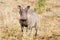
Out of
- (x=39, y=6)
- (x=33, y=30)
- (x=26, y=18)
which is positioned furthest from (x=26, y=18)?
(x=39, y=6)

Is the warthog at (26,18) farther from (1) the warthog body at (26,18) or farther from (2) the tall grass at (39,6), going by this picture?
(2) the tall grass at (39,6)

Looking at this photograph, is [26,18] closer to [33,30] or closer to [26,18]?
[26,18]

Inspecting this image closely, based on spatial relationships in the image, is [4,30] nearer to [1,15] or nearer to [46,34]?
[46,34]

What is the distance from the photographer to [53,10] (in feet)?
50.9

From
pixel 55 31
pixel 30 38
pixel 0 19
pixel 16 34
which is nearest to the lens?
pixel 30 38

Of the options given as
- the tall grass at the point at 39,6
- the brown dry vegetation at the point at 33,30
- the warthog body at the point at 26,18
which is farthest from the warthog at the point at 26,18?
the tall grass at the point at 39,6

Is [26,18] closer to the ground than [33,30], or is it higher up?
higher up

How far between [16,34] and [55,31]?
5.47ft

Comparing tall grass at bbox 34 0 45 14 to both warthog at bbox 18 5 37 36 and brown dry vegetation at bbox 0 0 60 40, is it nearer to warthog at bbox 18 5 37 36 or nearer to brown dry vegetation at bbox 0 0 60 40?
brown dry vegetation at bbox 0 0 60 40

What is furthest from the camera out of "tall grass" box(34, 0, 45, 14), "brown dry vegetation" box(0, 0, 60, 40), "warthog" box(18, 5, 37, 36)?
"tall grass" box(34, 0, 45, 14)

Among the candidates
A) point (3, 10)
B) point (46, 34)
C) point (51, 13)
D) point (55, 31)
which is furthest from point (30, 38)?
point (51, 13)

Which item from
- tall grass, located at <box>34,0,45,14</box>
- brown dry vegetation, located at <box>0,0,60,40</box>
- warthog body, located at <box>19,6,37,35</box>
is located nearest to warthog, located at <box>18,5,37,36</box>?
warthog body, located at <box>19,6,37,35</box>

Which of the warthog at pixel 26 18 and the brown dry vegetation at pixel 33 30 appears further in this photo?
the brown dry vegetation at pixel 33 30

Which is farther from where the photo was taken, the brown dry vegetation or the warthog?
the brown dry vegetation
